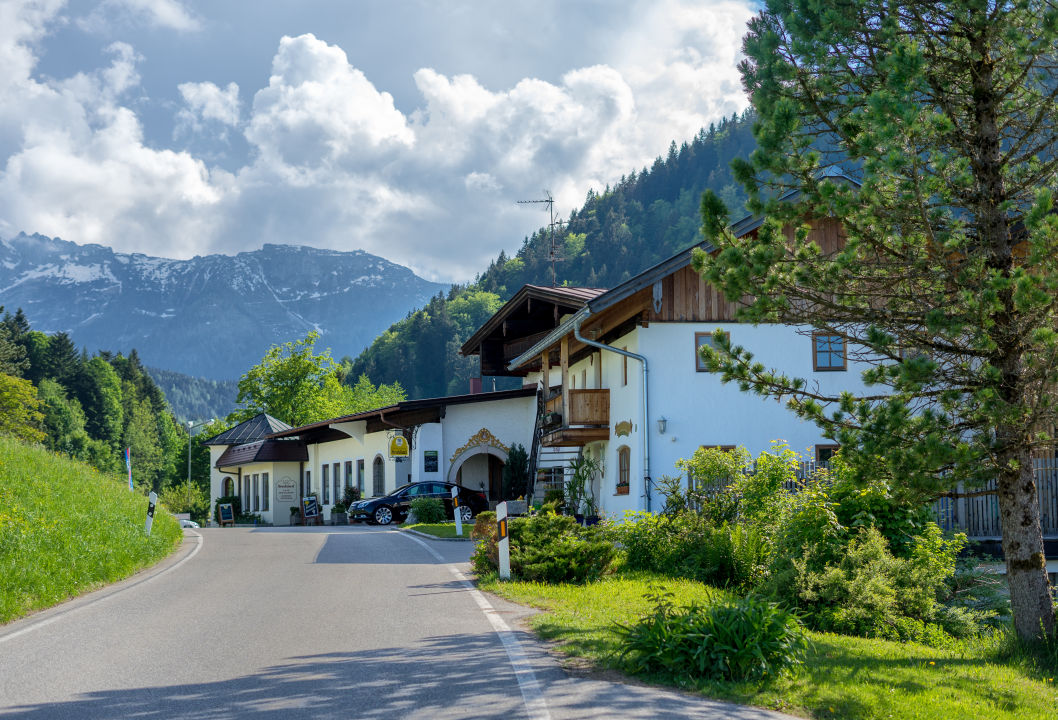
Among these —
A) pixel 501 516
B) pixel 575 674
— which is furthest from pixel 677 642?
pixel 501 516

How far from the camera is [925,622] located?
38.2ft

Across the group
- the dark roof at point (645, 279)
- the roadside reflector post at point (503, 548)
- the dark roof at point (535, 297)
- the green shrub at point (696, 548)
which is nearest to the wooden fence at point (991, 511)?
the green shrub at point (696, 548)

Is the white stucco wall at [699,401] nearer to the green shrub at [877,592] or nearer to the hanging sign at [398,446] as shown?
the green shrub at [877,592]

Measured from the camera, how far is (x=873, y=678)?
7.66 meters

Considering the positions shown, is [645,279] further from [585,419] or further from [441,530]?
[441,530]

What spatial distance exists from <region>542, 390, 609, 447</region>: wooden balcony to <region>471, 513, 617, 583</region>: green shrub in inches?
488

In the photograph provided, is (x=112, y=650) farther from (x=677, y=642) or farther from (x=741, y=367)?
(x=741, y=367)

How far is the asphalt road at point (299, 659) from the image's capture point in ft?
20.8

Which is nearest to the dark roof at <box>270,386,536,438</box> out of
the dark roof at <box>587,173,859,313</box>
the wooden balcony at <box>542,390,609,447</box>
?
the wooden balcony at <box>542,390,609,447</box>

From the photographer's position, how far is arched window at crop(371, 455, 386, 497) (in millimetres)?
38969

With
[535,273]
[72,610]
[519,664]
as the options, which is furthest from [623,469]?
[535,273]

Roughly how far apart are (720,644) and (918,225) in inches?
184

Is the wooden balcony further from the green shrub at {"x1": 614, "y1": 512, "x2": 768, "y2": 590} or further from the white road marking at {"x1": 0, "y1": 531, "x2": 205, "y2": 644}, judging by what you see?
the white road marking at {"x1": 0, "y1": 531, "x2": 205, "y2": 644}

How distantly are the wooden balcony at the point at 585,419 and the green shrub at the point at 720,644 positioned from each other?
1896 cm
